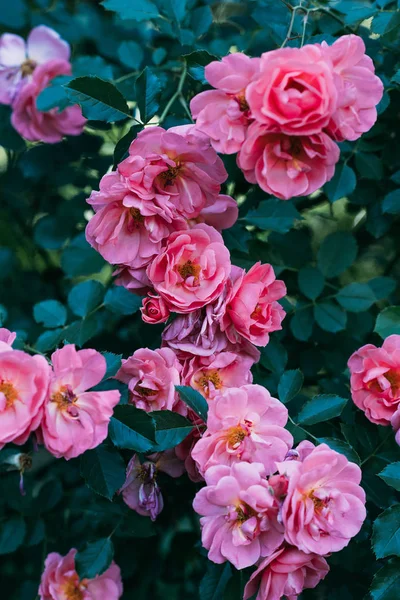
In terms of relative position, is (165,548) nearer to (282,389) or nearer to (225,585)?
(225,585)

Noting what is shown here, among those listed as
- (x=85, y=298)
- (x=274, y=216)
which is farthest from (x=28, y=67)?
(x=274, y=216)

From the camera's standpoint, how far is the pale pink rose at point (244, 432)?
89cm

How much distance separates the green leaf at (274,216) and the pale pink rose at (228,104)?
36 centimetres

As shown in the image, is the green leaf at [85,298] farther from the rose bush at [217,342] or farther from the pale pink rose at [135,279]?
the pale pink rose at [135,279]

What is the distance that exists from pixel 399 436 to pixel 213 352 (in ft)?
0.99

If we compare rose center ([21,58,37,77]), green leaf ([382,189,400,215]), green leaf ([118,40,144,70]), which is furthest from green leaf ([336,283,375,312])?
rose center ([21,58,37,77])

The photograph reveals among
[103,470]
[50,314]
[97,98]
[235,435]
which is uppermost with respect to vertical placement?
[97,98]

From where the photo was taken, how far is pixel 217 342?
3.33 ft

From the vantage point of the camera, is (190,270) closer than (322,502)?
No

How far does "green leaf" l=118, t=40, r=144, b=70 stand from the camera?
1.56m

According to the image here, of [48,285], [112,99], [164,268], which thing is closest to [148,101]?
[112,99]

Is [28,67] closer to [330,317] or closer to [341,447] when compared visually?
[330,317]

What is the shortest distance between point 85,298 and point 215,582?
0.58 meters

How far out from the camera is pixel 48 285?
2.02 meters
